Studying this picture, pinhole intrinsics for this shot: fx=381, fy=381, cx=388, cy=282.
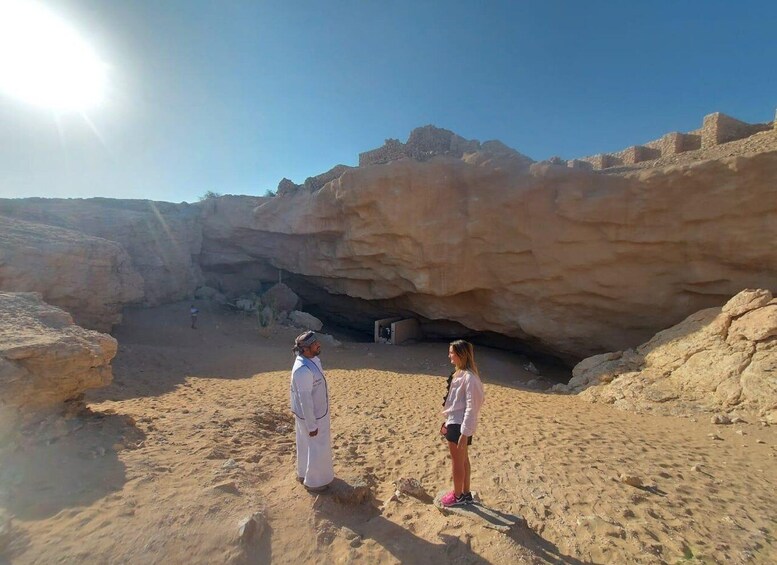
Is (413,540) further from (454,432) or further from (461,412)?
(461,412)

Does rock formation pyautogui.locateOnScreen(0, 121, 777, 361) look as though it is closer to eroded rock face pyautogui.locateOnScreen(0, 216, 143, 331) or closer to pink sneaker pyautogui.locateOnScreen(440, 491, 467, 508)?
eroded rock face pyautogui.locateOnScreen(0, 216, 143, 331)

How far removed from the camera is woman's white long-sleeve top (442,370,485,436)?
310 centimetres

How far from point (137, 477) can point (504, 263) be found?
10100 millimetres

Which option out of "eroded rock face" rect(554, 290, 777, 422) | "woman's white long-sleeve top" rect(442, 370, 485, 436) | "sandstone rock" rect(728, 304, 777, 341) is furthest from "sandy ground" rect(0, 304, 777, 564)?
"sandstone rock" rect(728, 304, 777, 341)

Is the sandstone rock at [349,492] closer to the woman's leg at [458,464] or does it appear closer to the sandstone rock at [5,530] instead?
the woman's leg at [458,464]

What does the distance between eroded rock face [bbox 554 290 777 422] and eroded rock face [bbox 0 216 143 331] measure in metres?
12.2

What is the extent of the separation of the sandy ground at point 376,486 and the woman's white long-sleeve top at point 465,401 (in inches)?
33.2

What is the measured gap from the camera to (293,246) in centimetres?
1630

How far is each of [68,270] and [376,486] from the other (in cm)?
1019

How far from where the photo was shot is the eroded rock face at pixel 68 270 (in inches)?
349

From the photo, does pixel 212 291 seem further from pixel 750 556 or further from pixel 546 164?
pixel 750 556

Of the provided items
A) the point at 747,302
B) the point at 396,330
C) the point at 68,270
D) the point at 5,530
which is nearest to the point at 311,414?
the point at 5,530

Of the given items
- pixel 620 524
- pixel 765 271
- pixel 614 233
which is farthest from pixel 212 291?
pixel 765 271

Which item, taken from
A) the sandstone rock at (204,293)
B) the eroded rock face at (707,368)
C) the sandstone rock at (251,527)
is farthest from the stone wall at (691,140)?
the sandstone rock at (204,293)
